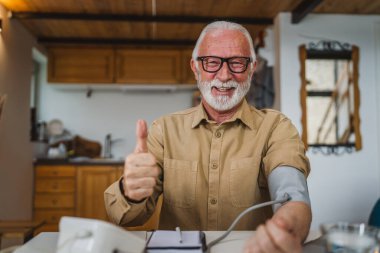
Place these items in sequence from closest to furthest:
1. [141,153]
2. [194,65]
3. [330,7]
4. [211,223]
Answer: [141,153] < [211,223] < [194,65] < [330,7]

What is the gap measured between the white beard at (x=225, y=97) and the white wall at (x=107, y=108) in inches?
127

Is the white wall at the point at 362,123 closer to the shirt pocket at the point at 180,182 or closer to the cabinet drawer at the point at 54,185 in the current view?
the shirt pocket at the point at 180,182

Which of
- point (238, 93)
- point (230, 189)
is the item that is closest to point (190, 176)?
point (230, 189)

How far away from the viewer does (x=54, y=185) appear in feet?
12.9

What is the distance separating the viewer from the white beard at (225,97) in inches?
53.0

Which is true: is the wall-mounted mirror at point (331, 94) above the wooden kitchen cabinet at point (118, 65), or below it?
below

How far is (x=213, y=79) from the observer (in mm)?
1353

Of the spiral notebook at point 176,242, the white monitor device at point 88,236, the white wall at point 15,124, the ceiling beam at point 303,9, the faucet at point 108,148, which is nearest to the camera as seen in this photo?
the white monitor device at point 88,236

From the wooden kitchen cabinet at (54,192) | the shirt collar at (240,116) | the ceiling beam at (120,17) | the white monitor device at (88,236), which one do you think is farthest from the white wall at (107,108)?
the white monitor device at (88,236)

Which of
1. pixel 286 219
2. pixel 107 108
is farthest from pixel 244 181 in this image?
pixel 107 108

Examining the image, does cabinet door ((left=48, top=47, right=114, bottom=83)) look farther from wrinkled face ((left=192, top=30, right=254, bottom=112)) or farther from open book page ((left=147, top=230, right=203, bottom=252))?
open book page ((left=147, top=230, right=203, bottom=252))

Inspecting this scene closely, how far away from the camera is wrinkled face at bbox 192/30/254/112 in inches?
52.0

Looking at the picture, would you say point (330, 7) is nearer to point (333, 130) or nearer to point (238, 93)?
point (333, 130)

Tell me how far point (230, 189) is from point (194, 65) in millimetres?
535
